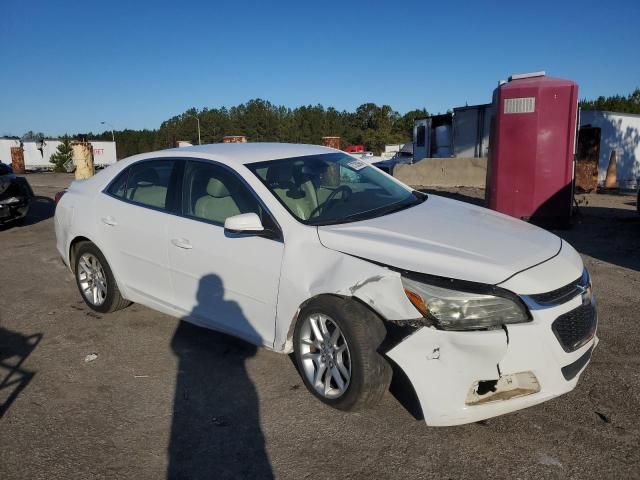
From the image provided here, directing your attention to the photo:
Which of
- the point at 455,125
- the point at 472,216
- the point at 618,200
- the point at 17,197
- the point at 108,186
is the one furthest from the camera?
the point at 455,125

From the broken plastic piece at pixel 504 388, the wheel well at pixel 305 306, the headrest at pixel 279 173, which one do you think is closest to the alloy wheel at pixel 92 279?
the headrest at pixel 279 173

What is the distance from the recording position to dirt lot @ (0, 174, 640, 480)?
2662mm

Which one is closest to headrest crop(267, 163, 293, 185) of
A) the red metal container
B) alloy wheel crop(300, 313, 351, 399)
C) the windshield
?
the windshield

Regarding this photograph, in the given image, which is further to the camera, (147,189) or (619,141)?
(619,141)

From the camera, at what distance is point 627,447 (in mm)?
2717

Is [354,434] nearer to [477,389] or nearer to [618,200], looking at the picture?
[477,389]

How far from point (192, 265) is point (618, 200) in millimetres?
12477

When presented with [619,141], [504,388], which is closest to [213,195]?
[504,388]

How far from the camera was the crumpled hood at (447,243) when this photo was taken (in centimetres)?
278

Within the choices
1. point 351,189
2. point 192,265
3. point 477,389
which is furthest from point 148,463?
point 351,189

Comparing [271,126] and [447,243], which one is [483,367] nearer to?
[447,243]

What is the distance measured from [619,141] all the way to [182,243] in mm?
25143

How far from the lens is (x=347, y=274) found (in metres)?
2.98

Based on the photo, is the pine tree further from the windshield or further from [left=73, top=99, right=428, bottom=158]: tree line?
the windshield
